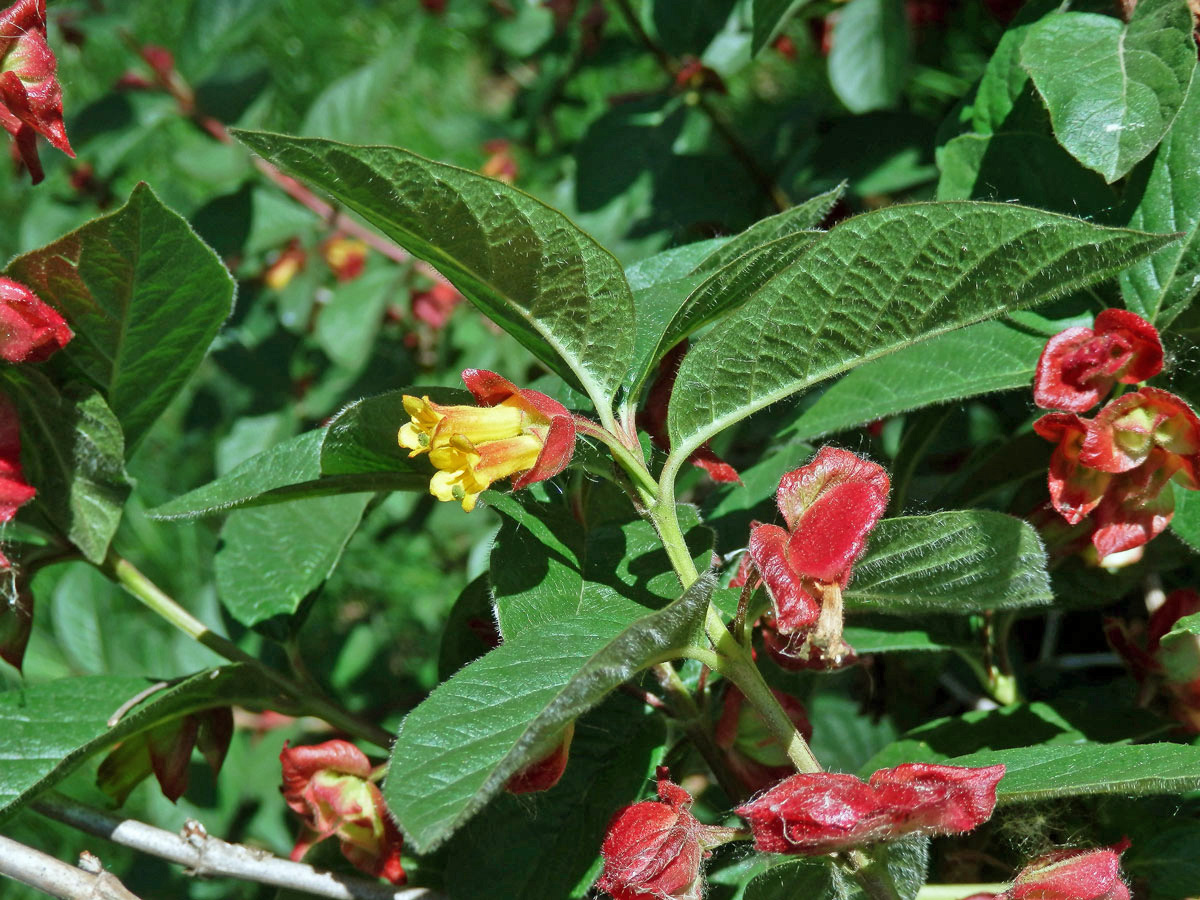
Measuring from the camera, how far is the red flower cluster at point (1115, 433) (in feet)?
2.86

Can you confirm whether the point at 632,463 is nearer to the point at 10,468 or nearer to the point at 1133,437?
the point at 1133,437

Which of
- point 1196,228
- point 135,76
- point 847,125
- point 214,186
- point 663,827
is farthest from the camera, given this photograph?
point 135,76

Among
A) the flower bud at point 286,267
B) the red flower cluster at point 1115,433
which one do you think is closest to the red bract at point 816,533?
the red flower cluster at point 1115,433

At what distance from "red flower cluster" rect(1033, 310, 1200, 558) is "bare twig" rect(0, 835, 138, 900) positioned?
0.83m

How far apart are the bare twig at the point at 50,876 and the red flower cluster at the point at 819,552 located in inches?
23.2

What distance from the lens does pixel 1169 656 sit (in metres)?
1.01

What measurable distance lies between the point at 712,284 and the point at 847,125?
3.31 ft

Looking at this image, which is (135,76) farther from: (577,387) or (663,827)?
(663,827)

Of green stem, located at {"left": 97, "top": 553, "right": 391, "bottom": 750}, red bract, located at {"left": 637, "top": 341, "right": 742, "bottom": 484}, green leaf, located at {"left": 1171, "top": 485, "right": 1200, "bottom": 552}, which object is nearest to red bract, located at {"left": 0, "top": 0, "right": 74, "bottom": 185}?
green stem, located at {"left": 97, "top": 553, "right": 391, "bottom": 750}

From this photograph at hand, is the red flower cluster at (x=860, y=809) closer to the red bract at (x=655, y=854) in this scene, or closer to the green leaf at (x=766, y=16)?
the red bract at (x=655, y=854)

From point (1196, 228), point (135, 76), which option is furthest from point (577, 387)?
point (135, 76)

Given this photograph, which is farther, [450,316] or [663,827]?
[450,316]

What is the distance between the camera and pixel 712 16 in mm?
1735

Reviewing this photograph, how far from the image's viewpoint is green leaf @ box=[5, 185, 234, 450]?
92 centimetres
